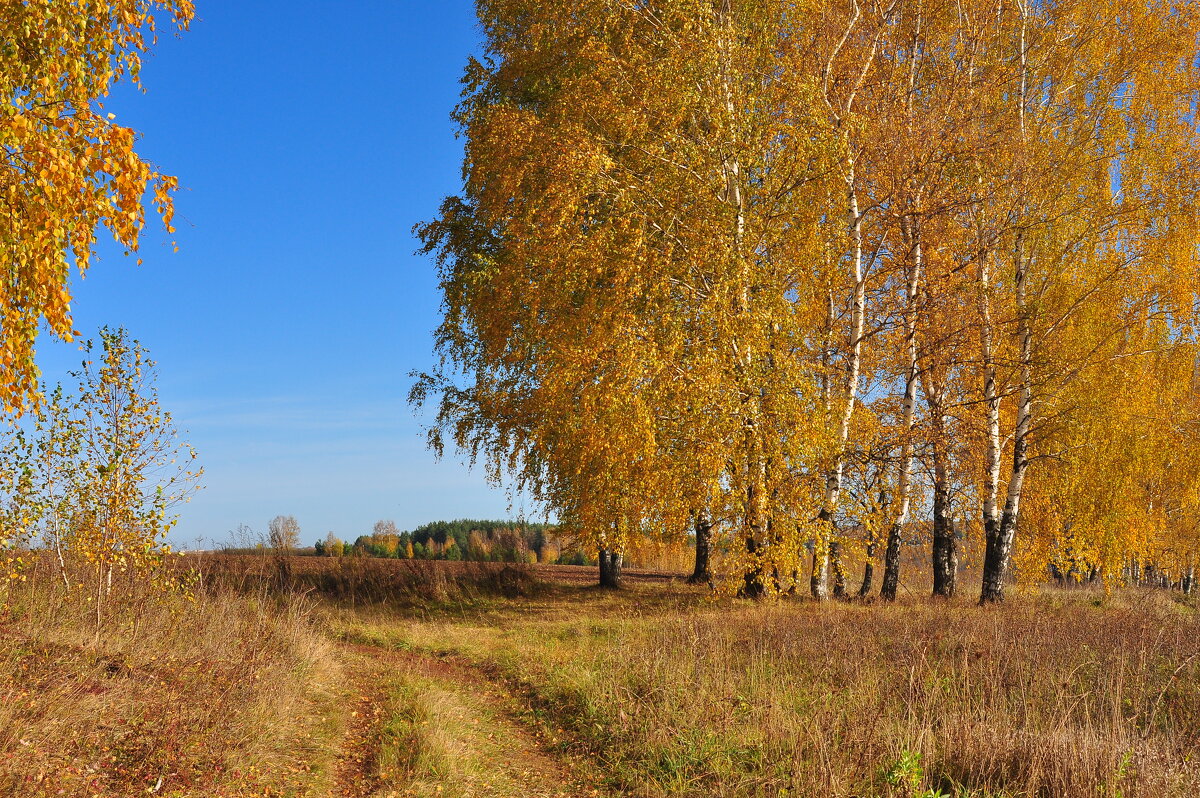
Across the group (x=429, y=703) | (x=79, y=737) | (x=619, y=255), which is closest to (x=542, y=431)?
(x=619, y=255)

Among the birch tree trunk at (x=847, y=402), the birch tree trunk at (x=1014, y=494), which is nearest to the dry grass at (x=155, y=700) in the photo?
the birch tree trunk at (x=847, y=402)

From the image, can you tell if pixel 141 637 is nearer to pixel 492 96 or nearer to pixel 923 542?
pixel 492 96

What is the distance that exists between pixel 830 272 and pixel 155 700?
1193 cm

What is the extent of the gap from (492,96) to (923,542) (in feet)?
49.8

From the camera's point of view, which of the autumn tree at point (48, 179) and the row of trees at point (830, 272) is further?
the row of trees at point (830, 272)

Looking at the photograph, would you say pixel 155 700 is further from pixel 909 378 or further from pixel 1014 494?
pixel 1014 494

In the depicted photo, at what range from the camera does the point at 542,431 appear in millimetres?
→ 14719

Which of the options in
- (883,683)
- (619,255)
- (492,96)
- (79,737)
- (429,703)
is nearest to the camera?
(79,737)

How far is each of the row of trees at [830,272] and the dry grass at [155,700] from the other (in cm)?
615

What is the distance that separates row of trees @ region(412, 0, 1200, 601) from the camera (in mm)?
13328

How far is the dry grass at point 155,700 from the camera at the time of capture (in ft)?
19.8

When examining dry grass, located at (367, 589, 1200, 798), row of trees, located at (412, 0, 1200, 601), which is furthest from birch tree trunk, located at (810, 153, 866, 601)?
dry grass, located at (367, 589, 1200, 798)

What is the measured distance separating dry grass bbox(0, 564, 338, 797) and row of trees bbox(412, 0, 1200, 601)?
6153 mm

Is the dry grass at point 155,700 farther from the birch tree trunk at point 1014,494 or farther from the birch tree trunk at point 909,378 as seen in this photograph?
the birch tree trunk at point 1014,494
